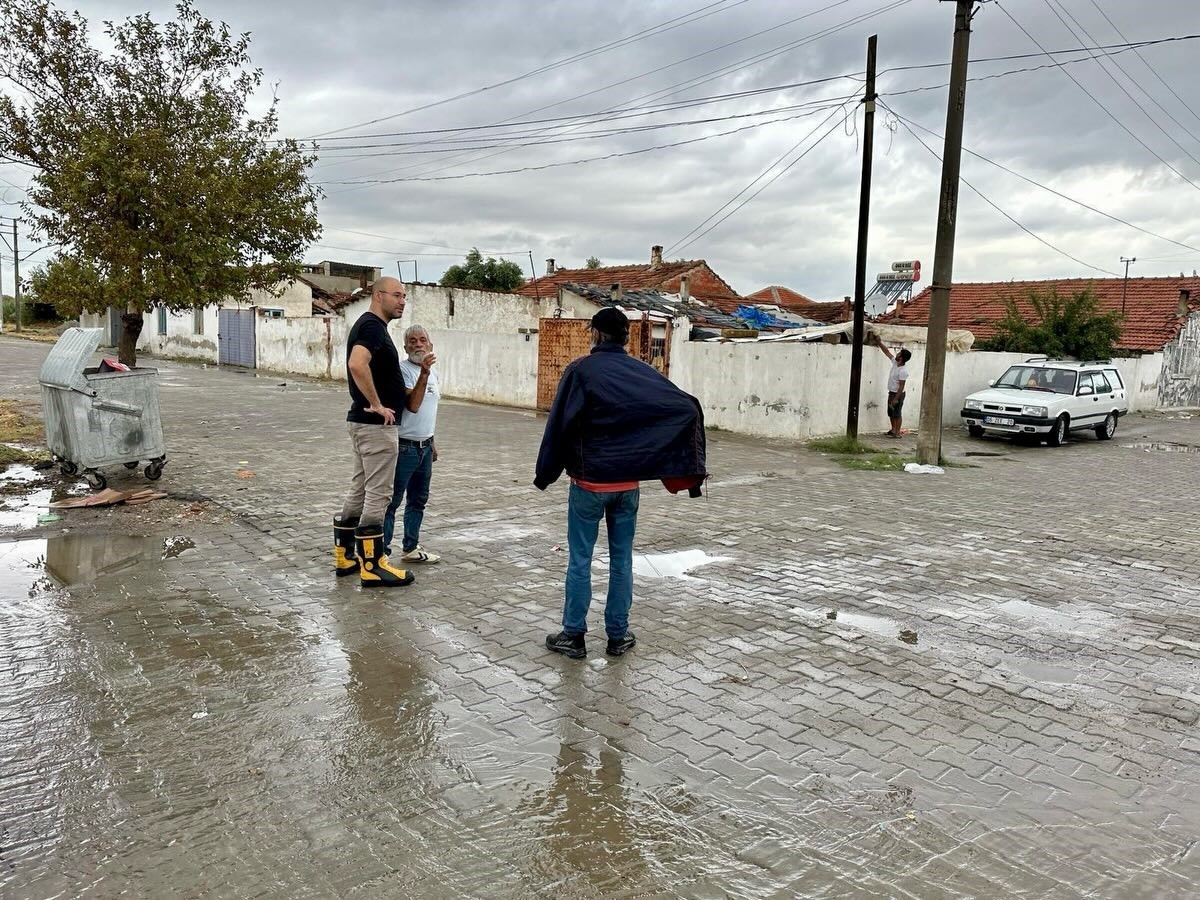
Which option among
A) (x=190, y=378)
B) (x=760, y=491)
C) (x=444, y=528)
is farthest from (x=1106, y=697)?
(x=190, y=378)

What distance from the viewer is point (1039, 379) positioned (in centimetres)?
1722

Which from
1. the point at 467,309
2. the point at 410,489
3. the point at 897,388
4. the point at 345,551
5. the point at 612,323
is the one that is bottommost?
the point at 345,551

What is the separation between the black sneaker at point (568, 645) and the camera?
459 centimetres

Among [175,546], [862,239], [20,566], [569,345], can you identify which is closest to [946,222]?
[862,239]

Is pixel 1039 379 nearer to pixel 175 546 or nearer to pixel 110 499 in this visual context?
pixel 175 546

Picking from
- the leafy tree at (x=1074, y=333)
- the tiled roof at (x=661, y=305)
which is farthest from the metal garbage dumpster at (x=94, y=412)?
the leafy tree at (x=1074, y=333)

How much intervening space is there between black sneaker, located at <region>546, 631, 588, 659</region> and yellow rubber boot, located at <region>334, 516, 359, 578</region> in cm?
189

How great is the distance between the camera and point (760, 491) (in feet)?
33.5

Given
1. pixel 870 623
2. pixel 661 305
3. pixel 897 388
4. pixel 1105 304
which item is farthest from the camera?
pixel 1105 304

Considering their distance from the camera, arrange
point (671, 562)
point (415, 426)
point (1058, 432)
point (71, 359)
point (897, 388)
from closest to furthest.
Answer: point (415, 426) → point (671, 562) → point (71, 359) → point (1058, 432) → point (897, 388)

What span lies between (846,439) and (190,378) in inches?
765

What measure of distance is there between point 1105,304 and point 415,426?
103 ft

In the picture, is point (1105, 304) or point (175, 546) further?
point (1105, 304)

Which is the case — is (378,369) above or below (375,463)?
above
